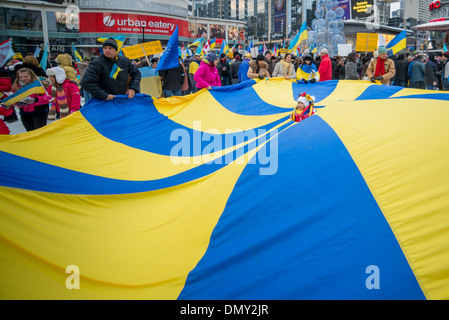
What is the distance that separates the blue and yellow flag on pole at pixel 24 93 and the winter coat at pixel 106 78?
81cm

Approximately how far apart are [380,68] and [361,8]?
3416 centimetres

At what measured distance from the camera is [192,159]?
3.48m

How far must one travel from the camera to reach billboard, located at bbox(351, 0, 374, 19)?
35219 mm

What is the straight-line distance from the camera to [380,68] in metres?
7.40

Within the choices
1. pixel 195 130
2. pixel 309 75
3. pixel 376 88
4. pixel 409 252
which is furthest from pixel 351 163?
pixel 309 75

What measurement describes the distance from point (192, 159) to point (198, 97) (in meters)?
2.03

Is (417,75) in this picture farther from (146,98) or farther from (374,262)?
(374,262)

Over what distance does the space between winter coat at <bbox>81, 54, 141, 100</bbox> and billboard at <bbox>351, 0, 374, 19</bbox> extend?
37365 mm

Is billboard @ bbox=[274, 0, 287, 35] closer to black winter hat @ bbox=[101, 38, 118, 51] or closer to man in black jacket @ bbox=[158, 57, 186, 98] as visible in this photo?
man in black jacket @ bbox=[158, 57, 186, 98]

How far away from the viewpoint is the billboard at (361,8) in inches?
1387

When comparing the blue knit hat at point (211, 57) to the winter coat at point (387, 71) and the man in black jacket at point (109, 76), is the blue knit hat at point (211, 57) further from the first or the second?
the winter coat at point (387, 71)

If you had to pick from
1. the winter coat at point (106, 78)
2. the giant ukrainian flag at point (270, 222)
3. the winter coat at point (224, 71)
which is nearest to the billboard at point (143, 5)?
the winter coat at point (224, 71)

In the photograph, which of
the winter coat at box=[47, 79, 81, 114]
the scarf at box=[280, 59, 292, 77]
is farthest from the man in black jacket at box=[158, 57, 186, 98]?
the winter coat at box=[47, 79, 81, 114]
